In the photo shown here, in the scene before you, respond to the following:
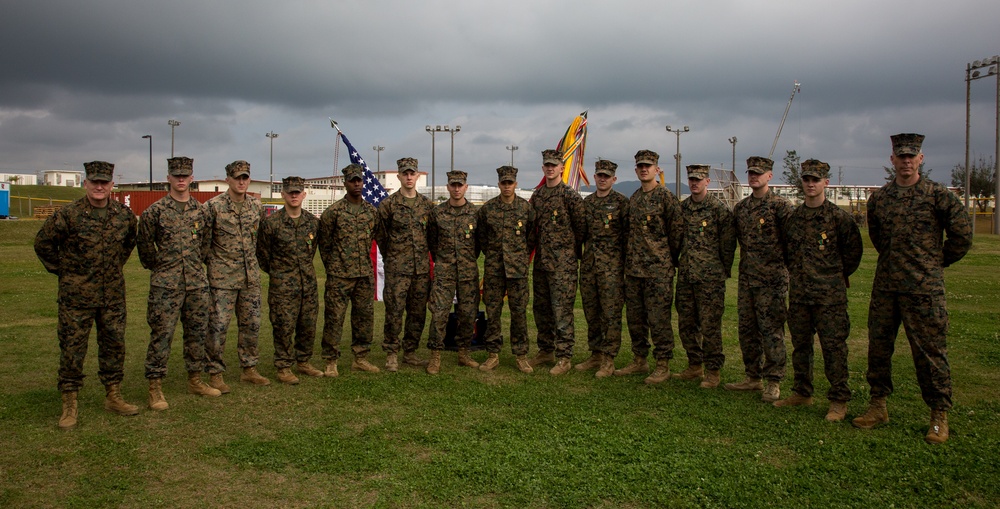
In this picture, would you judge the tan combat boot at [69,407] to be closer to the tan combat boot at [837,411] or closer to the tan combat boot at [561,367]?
the tan combat boot at [561,367]

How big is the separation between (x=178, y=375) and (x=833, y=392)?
6.84 metres

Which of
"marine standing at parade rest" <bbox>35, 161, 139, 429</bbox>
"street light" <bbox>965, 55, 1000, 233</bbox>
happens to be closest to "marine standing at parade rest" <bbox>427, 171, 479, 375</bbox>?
"marine standing at parade rest" <bbox>35, 161, 139, 429</bbox>

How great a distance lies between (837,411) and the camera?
6.00m

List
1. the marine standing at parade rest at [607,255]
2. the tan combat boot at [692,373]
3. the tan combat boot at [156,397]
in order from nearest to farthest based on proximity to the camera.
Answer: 1. the tan combat boot at [156,397]
2. the tan combat boot at [692,373]
3. the marine standing at parade rest at [607,255]

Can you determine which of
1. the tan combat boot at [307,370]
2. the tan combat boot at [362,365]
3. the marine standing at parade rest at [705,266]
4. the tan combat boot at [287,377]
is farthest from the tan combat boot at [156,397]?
the marine standing at parade rest at [705,266]

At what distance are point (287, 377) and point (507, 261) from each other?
279cm

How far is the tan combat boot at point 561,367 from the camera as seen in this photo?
7.78 metres

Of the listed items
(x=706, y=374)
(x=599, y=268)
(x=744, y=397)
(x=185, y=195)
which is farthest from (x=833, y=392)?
(x=185, y=195)

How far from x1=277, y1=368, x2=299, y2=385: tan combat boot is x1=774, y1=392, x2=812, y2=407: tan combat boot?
498 centimetres

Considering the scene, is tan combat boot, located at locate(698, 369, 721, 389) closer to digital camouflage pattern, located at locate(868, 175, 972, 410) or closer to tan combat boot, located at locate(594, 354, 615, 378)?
tan combat boot, located at locate(594, 354, 615, 378)

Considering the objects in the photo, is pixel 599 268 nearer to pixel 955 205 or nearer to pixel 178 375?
pixel 955 205

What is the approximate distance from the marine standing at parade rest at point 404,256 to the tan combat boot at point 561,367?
66.7 inches

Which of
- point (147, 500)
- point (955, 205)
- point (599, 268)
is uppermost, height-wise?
point (955, 205)

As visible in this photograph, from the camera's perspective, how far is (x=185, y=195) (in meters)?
6.61
